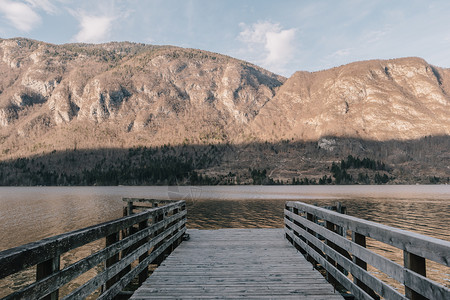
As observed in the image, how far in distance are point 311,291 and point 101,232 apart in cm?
439

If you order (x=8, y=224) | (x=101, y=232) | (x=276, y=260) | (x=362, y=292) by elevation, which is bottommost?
(x=8, y=224)

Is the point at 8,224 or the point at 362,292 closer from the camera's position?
the point at 362,292

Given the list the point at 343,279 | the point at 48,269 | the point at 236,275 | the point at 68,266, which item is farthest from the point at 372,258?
the point at 48,269

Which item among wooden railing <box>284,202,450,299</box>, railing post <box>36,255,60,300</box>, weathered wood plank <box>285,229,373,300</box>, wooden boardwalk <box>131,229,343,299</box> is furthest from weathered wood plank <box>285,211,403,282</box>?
railing post <box>36,255,60,300</box>

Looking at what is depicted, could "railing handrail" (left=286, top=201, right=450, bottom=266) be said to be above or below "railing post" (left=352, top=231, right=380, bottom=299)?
above

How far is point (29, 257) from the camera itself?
324 centimetres

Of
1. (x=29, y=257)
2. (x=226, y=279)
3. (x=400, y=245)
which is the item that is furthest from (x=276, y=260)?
(x=29, y=257)

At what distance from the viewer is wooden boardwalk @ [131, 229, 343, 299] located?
6.07 m

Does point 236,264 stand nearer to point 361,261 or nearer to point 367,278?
point 361,261

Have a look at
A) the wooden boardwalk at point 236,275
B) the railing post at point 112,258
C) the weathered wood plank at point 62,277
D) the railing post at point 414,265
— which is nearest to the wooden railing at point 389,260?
the railing post at point 414,265

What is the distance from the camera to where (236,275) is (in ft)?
24.2

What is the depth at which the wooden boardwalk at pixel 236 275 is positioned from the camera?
607cm

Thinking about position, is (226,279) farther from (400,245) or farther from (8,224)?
(8,224)

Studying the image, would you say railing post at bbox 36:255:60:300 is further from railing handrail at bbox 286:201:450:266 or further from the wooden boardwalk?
railing handrail at bbox 286:201:450:266
